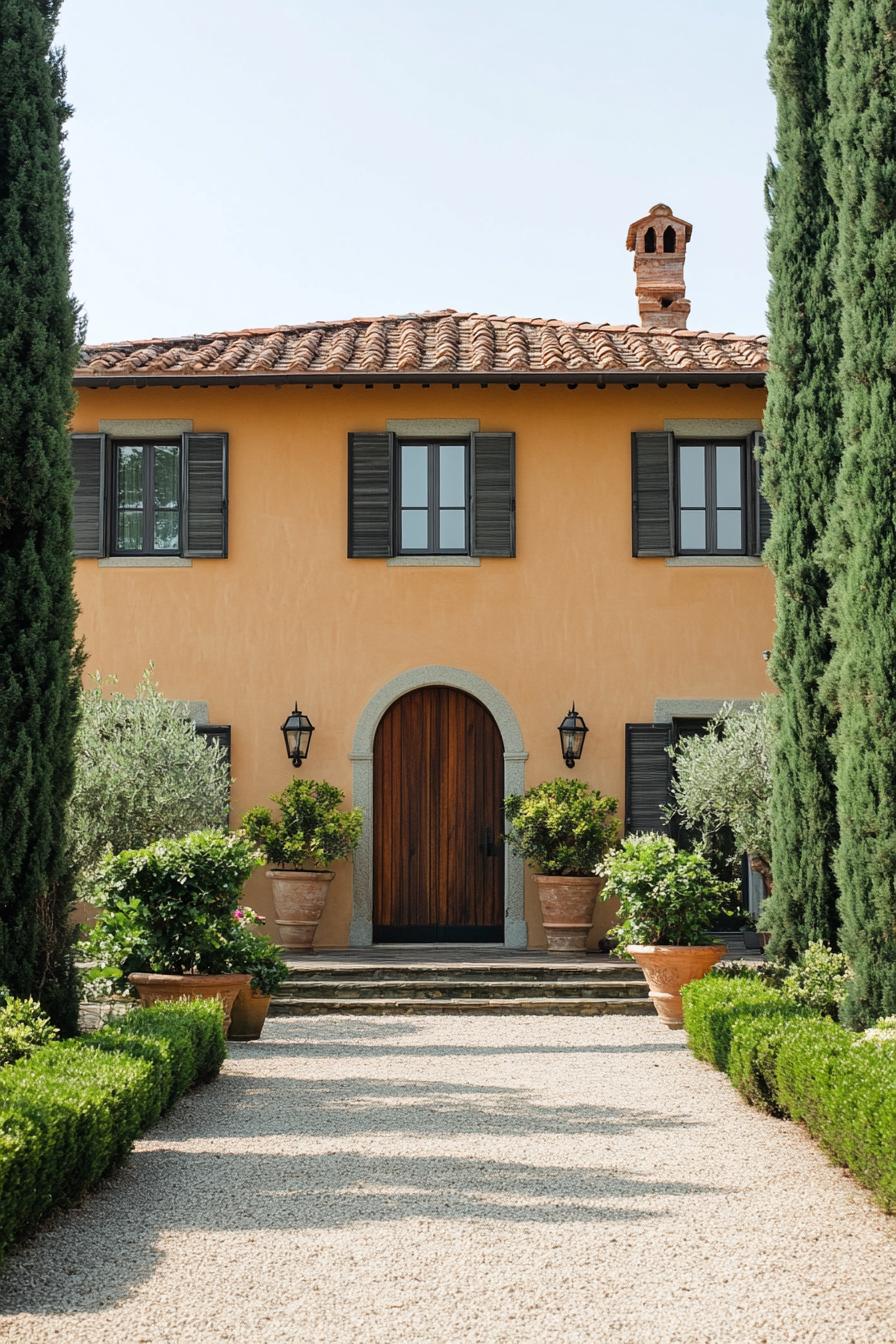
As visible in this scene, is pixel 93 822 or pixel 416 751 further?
pixel 416 751

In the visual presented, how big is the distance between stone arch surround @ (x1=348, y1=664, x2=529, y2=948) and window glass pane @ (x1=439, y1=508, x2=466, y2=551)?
1.31 meters

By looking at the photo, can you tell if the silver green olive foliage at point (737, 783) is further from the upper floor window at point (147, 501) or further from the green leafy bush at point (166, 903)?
the upper floor window at point (147, 501)

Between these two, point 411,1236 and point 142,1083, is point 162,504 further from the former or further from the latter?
point 411,1236

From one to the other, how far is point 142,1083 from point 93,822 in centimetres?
604

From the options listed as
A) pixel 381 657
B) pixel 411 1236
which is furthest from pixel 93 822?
pixel 411 1236

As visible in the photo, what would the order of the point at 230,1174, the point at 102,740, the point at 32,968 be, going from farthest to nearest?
the point at 102,740
the point at 32,968
the point at 230,1174

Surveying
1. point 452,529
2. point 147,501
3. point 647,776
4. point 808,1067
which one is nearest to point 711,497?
point 452,529

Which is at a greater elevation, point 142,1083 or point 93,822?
point 93,822

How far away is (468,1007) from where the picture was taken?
11.7 meters

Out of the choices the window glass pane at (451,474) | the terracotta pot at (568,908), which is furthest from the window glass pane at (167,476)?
the terracotta pot at (568,908)

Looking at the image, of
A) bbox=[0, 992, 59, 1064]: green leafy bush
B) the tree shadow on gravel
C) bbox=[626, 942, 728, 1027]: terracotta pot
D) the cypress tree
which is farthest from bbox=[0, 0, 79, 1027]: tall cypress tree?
bbox=[626, 942, 728, 1027]: terracotta pot

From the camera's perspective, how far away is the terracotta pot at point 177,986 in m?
9.01

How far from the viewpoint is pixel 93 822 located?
39.4ft

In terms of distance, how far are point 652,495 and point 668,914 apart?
18.4ft
